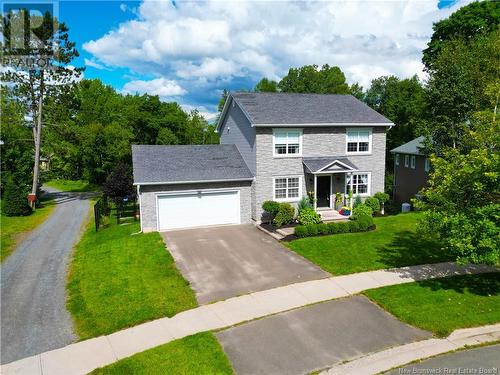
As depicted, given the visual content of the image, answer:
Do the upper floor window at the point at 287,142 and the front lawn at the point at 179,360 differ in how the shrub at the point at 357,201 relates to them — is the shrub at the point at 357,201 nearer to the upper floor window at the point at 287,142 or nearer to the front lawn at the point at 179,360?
the upper floor window at the point at 287,142

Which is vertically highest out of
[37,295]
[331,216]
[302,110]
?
[302,110]

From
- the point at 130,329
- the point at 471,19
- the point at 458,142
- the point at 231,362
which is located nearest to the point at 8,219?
the point at 130,329

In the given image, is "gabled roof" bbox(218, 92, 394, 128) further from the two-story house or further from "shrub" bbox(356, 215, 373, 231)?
"shrub" bbox(356, 215, 373, 231)

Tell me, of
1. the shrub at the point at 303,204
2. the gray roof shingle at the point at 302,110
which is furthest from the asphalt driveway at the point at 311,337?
the gray roof shingle at the point at 302,110

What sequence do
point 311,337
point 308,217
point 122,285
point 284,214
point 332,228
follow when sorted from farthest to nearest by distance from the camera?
point 284,214 → point 308,217 → point 332,228 → point 122,285 → point 311,337

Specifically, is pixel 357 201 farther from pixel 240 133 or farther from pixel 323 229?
pixel 240 133

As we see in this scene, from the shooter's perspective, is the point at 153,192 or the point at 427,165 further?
the point at 427,165

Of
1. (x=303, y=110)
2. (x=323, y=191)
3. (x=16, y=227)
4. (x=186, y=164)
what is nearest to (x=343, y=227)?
(x=323, y=191)

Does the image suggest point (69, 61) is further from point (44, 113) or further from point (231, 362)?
point (231, 362)
